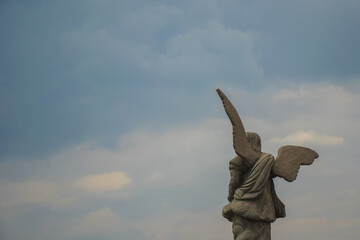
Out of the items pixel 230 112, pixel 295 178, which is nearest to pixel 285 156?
pixel 295 178

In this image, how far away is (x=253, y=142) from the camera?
558 inches

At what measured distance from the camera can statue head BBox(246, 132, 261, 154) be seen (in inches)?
557

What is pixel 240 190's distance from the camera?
548 inches

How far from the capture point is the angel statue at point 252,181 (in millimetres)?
13773

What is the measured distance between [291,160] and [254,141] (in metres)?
0.82

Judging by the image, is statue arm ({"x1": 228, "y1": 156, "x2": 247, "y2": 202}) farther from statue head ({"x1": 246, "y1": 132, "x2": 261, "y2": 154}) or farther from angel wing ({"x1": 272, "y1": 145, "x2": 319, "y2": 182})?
angel wing ({"x1": 272, "y1": 145, "x2": 319, "y2": 182})

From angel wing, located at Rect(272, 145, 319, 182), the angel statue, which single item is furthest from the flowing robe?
angel wing, located at Rect(272, 145, 319, 182)

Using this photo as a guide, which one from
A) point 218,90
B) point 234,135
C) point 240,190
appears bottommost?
point 240,190

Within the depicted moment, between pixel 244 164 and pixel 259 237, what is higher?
pixel 244 164

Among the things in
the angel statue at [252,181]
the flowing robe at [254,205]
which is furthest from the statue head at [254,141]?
the flowing robe at [254,205]

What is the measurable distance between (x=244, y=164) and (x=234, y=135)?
65cm

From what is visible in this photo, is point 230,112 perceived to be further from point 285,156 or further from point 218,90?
point 285,156

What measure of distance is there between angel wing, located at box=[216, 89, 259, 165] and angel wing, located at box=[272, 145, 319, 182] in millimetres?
569

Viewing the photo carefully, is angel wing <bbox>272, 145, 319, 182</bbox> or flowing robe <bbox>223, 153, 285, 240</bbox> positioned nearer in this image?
flowing robe <bbox>223, 153, 285, 240</bbox>
